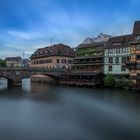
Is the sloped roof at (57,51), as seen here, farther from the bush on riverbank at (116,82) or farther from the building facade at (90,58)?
the bush on riverbank at (116,82)

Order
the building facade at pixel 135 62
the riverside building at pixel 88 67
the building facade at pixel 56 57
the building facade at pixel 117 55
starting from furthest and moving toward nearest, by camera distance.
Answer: the building facade at pixel 56 57 < the riverside building at pixel 88 67 < the building facade at pixel 117 55 < the building facade at pixel 135 62

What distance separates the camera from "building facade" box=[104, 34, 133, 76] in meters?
49.7

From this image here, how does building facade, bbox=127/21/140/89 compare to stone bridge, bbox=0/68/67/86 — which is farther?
stone bridge, bbox=0/68/67/86

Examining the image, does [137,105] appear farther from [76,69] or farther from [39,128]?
[76,69]

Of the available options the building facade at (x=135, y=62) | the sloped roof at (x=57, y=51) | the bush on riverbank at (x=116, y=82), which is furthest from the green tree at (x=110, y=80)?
the sloped roof at (x=57, y=51)

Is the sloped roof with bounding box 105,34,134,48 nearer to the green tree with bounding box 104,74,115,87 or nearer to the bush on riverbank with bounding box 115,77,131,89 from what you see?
the green tree with bounding box 104,74,115,87

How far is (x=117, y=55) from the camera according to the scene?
51594mm

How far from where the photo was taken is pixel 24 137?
17.0 metres

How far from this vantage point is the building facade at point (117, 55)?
49.7 meters

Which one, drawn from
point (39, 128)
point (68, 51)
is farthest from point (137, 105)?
point (68, 51)

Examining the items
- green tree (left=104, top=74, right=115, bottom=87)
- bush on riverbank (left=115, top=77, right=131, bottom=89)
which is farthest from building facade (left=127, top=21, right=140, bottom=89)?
green tree (left=104, top=74, right=115, bottom=87)

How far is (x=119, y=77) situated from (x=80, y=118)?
96.0ft

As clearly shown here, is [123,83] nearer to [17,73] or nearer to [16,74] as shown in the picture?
[17,73]

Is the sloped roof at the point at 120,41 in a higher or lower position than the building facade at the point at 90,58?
higher
